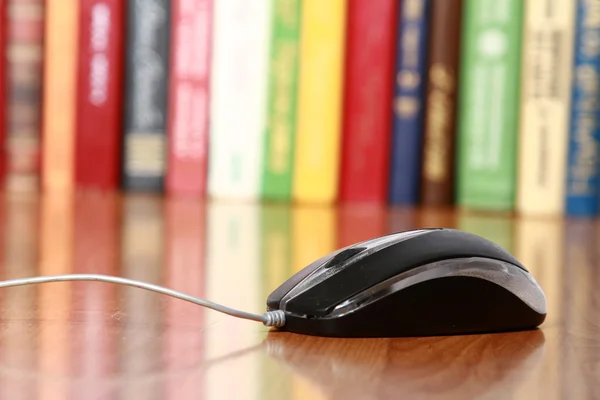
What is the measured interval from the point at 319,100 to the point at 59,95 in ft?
1.28

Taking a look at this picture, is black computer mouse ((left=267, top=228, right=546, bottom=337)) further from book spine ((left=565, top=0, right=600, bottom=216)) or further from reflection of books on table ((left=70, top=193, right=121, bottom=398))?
book spine ((left=565, top=0, right=600, bottom=216))

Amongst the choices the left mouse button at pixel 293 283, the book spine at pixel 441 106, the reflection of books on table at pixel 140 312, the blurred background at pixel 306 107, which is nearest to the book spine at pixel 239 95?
the blurred background at pixel 306 107

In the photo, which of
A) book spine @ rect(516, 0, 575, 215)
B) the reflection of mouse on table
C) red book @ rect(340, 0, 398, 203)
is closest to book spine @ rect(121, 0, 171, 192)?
red book @ rect(340, 0, 398, 203)

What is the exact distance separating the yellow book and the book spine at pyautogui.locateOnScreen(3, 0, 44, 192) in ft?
1.30

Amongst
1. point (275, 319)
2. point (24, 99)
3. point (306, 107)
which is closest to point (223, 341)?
point (275, 319)

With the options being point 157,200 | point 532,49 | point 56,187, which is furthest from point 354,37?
point 56,187

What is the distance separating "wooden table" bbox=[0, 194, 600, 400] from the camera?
347 millimetres

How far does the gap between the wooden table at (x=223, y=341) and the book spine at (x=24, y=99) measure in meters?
0.49

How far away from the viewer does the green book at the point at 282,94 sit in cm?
131

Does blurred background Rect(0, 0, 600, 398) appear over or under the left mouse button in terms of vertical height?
over

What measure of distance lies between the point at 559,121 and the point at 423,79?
203 mm

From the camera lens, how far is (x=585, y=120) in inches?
49.2

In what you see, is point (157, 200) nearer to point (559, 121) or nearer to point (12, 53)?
point (12, 53)

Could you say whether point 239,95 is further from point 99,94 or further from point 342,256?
point 342,256
